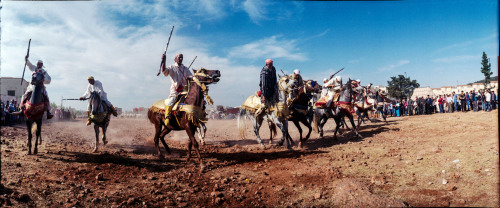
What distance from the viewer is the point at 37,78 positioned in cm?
838

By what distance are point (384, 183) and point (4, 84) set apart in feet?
216

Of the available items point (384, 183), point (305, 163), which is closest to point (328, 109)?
point (305, 163)

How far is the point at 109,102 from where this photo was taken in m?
10.8

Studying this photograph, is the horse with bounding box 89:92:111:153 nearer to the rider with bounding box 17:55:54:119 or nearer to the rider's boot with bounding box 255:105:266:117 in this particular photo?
Answer: the rider with bounding box 17:55:54:119

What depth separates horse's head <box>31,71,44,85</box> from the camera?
8350 millimetres

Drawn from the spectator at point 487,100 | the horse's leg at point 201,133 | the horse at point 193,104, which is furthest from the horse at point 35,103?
the spectator at point 487,100

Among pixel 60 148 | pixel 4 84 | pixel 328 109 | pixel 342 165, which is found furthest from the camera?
pixel 4 84

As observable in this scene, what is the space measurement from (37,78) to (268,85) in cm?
768

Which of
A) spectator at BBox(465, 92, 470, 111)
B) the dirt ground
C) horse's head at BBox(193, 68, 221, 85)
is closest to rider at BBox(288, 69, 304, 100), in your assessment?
the dirt ground

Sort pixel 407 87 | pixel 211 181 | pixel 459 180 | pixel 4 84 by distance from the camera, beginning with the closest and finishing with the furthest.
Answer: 1. pixel 459 180
2. pixel 211 181
3. pixel 407 87
4. pixel 4 84

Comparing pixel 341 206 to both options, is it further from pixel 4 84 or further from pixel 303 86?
pixel 4 84

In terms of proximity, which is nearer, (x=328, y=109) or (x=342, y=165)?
(x=342, y=165)

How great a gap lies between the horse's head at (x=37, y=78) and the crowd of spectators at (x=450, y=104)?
2693cm

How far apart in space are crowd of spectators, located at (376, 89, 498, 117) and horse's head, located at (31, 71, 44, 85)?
2693 centimetres
